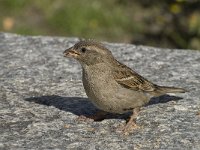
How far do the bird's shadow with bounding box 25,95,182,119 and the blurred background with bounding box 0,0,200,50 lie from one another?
382 centimetres

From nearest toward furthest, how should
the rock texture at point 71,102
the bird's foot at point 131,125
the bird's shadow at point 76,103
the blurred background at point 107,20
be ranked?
the rock texture at point 71,102
the bird's foot at point 131,125
the bird's shadow at point 76,103
the blurred background at point 107,20

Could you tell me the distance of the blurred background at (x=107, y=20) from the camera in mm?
10555

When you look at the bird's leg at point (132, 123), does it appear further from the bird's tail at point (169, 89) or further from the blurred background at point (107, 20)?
the blurred background at point (107, 20)

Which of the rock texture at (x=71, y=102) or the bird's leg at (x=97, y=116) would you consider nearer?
the rock texture at (x=71, y=102)

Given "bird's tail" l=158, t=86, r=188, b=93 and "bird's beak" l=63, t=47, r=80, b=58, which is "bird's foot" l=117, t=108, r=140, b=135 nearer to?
"bird's tail" l=158, t=86, r=188, b=93

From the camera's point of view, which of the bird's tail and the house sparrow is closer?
the house sparrow

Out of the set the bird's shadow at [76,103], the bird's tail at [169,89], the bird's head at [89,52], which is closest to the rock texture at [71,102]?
→ the bird's shadow at [76,103]

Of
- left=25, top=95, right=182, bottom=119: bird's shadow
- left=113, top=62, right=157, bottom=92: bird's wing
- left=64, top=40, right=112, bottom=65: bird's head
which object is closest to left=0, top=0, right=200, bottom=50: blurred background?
left=25, top=95, right=182, bottom=119: bird's shadow

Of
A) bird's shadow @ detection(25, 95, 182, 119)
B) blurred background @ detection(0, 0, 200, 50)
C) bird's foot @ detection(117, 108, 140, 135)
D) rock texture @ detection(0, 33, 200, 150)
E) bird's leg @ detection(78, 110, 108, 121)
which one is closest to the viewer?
rock texture @ detection(0, 33, 200, 150)

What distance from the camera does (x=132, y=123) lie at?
573 cm

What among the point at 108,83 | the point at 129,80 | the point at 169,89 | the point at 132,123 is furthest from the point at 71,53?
the point at 169,89

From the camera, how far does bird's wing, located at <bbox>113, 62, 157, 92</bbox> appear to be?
5.93 metres

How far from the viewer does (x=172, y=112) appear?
239 inches

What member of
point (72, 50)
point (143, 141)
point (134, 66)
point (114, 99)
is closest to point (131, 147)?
point (143, 141)
